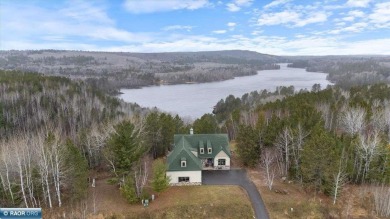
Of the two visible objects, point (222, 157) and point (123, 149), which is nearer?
point (123, 149)

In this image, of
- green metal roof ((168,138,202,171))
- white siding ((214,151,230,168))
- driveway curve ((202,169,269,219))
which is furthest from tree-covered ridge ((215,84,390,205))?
green metal roof ((168,138,202,171))

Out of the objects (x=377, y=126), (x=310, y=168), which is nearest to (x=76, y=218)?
(x=310, y=168)

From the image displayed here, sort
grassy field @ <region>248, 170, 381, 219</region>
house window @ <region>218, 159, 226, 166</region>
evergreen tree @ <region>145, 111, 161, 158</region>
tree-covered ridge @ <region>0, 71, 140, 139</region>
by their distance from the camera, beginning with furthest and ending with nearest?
tree-covered ridge @ <region>0, 71, 140, 139</region> < evergreen tree @ <region>145, 111, 161, 158</region> < house window @ <region>218, 159, 226, 166</region> < grassy field @ <region>248, 170, 381, 219</region>

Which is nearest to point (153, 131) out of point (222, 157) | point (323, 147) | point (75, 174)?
point (222, 157)

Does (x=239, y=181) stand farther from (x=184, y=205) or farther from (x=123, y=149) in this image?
(x=123, y=149)

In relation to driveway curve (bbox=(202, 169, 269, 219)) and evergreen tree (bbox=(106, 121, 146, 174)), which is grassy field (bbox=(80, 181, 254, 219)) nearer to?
driveway curve (bbox=(202, 169, 269, 219))

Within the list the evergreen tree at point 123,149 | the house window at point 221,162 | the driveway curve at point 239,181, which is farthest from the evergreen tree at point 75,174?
the house window at point 221,162
